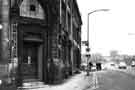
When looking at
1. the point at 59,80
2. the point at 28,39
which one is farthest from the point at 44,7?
the point at 59,80

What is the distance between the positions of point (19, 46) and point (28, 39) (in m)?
1.06

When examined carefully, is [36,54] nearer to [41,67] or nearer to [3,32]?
[41,67]

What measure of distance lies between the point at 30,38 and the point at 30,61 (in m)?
1.77

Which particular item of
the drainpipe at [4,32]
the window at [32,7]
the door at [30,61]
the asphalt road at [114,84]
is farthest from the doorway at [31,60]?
the asphalt road at [114,84]

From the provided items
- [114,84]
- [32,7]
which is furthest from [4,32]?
[114,84]

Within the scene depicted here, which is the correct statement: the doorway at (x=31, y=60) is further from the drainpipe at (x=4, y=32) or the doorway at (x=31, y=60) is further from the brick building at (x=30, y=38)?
the drainpipe at (x=4, y=32)

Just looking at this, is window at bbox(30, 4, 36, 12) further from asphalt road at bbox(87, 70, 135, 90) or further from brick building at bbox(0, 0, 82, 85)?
asphalt road at bbox(87, 70, 135, 90)

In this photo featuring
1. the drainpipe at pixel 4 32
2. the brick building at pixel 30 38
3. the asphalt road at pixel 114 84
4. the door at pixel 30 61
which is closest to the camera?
the drainpipe at pixel 4 32

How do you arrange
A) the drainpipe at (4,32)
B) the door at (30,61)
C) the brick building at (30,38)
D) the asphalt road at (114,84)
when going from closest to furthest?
the drainpipe at (4,32) → the brick building at (30,38) → the door at (30,61) → the asphalt road at (114,84)

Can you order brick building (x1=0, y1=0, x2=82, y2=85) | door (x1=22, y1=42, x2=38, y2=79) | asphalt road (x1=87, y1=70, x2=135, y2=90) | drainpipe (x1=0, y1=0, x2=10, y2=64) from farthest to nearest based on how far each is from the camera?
asphalt road (x1=87, y1=70, x2=135, y2=90) → door (x1=22, y1=42, x2=38, y2=79) → brick building (x1=0, y1=0, x2=82, y2=85) → drainpipe (x1=0, y1=0, x2=10, y2=64)

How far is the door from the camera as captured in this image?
20.1 meters

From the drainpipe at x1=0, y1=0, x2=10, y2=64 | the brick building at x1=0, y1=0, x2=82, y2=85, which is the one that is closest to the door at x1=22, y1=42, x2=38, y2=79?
the brick building at x1=0, y1=0, x2=82, y2=85

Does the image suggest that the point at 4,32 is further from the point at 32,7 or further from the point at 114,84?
the point at 114,84

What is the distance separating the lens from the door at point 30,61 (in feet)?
66.0
